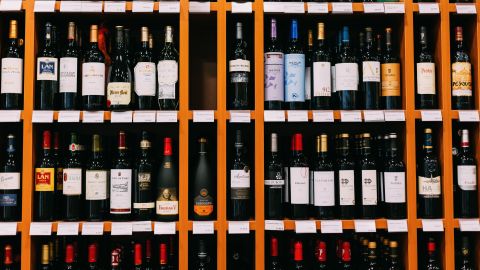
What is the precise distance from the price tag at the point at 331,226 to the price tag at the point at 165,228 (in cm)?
63

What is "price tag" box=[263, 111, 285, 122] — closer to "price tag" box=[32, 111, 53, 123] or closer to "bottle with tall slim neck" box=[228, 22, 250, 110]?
"bottle with tall slim neck" box=[228, 22, 250, 110]

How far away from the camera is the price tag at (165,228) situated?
201 cm

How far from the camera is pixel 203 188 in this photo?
2148mm

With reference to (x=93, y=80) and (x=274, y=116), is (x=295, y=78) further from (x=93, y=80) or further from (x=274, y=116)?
(x=93, y=80)

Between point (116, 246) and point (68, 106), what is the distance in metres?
0.65

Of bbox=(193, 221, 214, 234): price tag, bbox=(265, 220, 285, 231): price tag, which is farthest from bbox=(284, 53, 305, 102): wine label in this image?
bbox=(193, 221, 214, 234): price tag

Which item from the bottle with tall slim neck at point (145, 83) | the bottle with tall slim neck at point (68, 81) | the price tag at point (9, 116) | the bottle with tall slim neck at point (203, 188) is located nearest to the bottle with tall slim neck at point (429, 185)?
the bottle with tall slim neck at point (203, 188)

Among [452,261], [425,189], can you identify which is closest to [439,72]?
[425,189]

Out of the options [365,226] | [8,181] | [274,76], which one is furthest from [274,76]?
[8,181]

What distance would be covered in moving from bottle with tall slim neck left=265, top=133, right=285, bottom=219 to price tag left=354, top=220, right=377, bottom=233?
32 cm

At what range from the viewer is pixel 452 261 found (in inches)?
A: 82.7

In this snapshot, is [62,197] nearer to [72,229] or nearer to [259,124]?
[72,229]

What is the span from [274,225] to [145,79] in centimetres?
84

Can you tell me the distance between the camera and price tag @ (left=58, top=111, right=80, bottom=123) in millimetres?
2033
